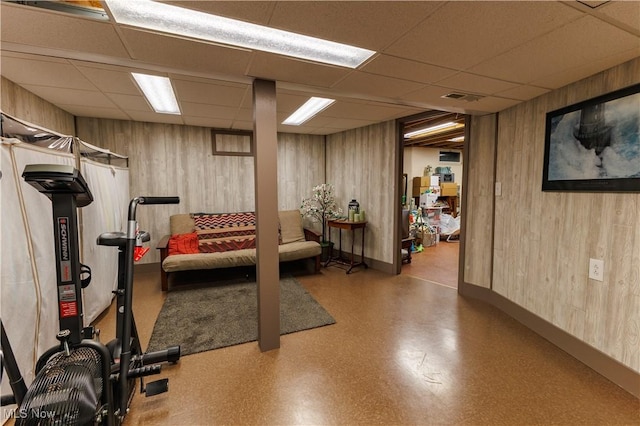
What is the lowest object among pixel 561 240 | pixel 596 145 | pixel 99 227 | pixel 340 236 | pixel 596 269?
pixel 340 236

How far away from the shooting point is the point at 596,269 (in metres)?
2.13

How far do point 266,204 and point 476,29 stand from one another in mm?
1760

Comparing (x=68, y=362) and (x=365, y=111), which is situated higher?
(x=365, y=111)

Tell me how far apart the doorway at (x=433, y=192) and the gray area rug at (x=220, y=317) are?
262 cm

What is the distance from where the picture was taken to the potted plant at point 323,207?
5031mm

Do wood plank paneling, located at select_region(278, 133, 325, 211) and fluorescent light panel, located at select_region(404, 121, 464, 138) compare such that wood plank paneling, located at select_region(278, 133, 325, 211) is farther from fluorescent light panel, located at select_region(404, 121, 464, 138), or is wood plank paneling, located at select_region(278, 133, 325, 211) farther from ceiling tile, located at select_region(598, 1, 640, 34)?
ceiling tile, located at select_region(598, 1, 640, 34)

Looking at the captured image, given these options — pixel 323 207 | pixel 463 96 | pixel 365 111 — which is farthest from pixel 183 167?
pixel 463 96

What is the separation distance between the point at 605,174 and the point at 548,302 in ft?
3.95

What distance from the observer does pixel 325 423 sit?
1.64 m

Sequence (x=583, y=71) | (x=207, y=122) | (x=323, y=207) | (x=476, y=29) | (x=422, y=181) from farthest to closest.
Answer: (x=422, y=181), (x=323, y=207), (x=207, y=122), (x=583, y=71), (x=476, y=29)

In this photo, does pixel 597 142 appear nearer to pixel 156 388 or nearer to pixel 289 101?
pixel 289 101

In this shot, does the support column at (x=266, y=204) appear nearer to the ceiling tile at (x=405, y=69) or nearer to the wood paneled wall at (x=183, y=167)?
the ceiling tile at (x=405, y=69)

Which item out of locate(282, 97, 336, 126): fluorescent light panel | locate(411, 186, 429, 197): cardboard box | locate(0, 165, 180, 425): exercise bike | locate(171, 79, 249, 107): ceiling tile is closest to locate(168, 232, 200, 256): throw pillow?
locate(171, 79, 249, 107): ceiling tile

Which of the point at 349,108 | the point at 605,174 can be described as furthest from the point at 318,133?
the point at 605,174
